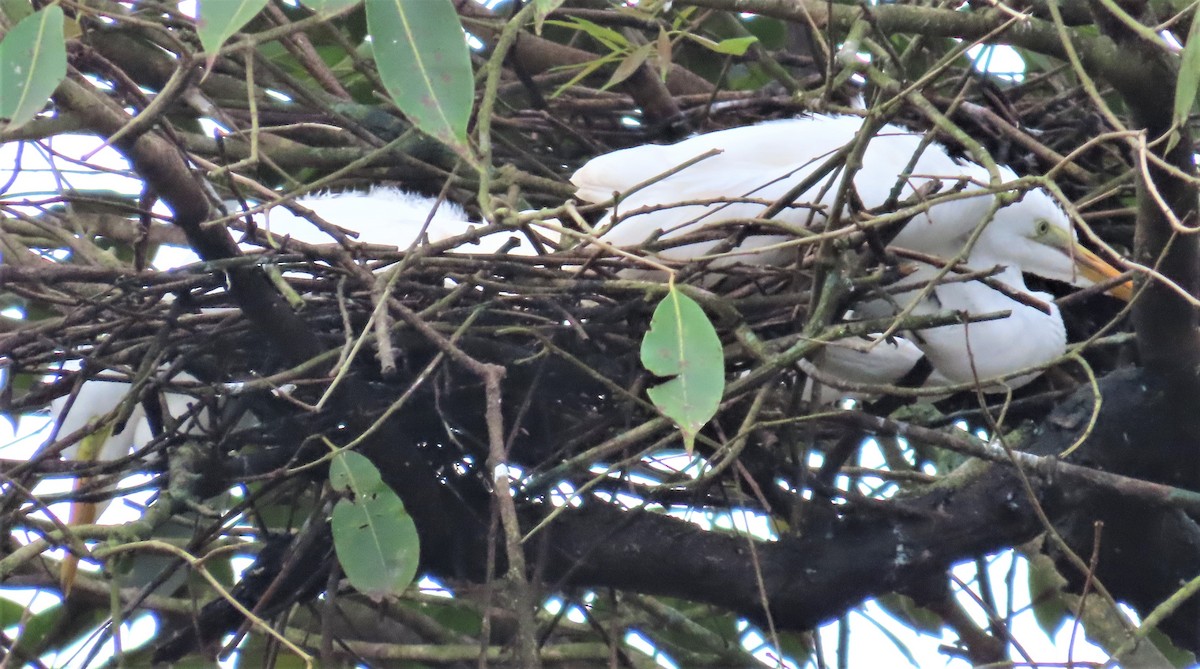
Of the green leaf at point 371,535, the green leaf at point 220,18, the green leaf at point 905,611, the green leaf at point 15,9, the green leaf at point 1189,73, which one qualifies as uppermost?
the green leaf at point 15,9

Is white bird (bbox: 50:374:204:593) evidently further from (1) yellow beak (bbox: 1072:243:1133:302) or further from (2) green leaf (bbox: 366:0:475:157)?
(1) yellow beak (bbox: 1072:243:1133:302)

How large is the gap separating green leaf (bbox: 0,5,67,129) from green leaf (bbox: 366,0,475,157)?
187 millimetres

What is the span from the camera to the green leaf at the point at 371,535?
901mm

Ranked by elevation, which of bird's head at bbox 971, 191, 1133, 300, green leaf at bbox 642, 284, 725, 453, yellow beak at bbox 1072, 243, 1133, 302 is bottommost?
green leaf at bbox 642, 284, 725, 453

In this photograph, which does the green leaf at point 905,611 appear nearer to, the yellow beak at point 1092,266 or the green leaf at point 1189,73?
the yellow beak at point 1092,266

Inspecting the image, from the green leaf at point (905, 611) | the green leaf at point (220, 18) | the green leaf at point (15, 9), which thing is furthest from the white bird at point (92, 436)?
the green leaf at point (905, 611)

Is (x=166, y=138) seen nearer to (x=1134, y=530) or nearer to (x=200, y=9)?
(x=200, y=9)

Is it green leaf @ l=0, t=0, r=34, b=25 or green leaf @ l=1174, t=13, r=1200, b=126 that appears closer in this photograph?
green leaf @ l=1174, t=13, r=1200, b=126

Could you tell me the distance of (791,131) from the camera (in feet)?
4.89

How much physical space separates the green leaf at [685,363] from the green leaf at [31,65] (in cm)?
39

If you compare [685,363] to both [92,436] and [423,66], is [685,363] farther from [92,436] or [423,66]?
[92,436]

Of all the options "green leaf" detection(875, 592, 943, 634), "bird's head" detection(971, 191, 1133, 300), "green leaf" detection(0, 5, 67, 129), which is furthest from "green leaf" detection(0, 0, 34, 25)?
"green leaf" detection(875, 592, 943, 634)

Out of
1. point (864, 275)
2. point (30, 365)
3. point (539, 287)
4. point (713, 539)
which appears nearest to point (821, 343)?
point (864, 275)

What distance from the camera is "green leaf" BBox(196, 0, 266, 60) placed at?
0.63 m
